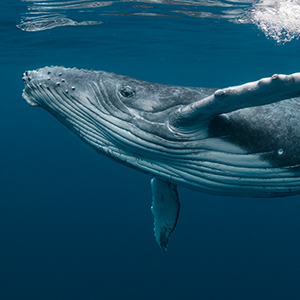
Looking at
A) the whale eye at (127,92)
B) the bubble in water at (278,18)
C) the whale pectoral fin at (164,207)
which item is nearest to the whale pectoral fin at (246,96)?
the whale eye at (127,92)

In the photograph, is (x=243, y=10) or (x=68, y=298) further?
(x=68, y=298)

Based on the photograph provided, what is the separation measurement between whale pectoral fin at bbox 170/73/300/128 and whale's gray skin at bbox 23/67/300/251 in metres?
0.03

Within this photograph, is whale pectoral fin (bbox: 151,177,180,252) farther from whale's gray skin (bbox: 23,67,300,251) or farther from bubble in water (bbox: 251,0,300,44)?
bubble in water (bbox: 251,0,300,44)

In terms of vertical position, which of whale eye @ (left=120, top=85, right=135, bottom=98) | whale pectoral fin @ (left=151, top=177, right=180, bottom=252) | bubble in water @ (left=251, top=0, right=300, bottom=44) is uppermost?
bubble in water @ (left=251, top=0, right=300, bottom=44)

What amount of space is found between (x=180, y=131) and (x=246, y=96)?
3.01 ft

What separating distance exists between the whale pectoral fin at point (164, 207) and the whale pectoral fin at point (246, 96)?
6.69 ft

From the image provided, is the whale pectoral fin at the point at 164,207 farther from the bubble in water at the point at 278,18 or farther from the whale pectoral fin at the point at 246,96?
the bubble in water at the point at 278,18

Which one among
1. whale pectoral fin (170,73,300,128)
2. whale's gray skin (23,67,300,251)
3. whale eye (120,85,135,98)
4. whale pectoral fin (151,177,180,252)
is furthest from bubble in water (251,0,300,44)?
whale pectoral fin (170,73,300,128)

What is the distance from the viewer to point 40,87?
3576mm

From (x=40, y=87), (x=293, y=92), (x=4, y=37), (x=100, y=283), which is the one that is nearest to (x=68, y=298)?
(x=100, y=283)

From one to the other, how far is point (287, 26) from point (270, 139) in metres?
17.2

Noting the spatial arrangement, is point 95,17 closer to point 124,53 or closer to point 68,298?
point 124,53

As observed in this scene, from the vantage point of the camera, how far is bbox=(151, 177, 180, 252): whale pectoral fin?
15.3ft

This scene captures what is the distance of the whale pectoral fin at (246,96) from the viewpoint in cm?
216
